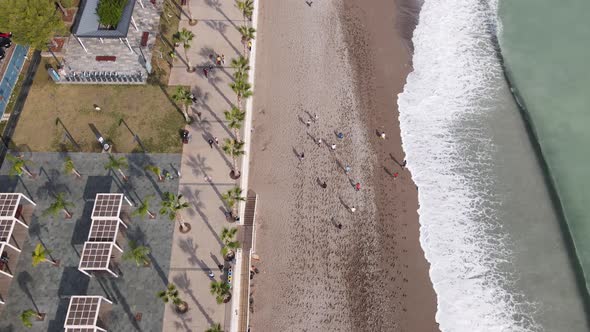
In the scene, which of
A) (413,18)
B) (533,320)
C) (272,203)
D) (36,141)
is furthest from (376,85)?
(36,141)

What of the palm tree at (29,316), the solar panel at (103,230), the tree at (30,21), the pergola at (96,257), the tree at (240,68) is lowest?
the palm tree at (29,316)

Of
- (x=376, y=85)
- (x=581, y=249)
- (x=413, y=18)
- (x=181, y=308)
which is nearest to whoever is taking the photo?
(x=181, y=308)

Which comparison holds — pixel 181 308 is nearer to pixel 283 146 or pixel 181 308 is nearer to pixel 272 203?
pixel 272 203

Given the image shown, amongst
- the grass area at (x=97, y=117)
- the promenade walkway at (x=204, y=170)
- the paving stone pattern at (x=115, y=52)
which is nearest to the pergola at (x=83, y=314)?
the promenade walkway at (x=204, y=170)

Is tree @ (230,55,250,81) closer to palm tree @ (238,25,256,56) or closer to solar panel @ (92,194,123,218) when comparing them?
palm tree @ (238,25,256,56)

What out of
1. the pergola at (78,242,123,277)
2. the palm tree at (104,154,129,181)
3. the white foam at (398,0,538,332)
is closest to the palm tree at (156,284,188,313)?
the pergola at (78,242,123,277)

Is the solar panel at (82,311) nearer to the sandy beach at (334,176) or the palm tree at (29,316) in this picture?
the palm tree at (29,316)
